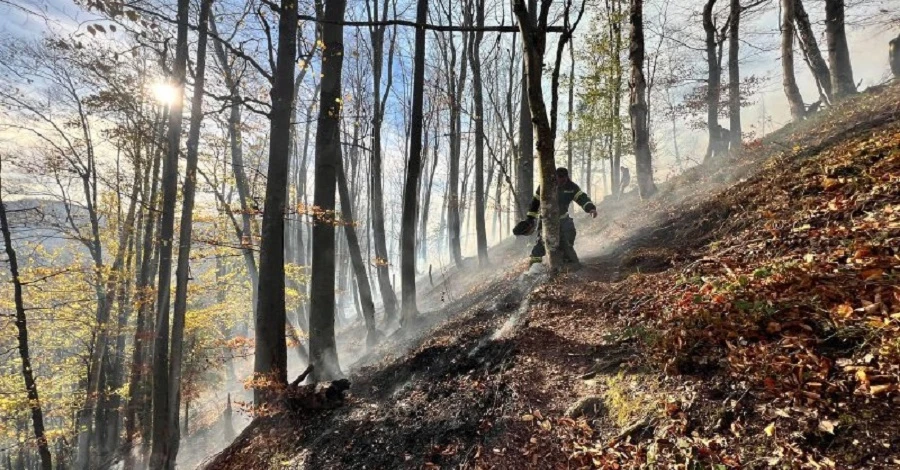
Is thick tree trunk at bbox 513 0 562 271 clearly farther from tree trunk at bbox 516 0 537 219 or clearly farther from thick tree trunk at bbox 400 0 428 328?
tree trunk at bbox 516 0 537 219

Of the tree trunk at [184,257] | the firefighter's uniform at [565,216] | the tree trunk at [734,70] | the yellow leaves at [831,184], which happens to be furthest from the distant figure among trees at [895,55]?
the tree trunk at [184,257]

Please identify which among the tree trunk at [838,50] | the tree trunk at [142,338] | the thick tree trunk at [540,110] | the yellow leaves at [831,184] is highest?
the tree trunk at [838,50]

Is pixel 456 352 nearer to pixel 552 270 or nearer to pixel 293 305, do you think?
pixel 552 270

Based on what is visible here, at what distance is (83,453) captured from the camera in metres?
14.1

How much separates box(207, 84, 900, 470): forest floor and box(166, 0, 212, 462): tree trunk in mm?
4117

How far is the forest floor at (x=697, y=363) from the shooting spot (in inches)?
80.9

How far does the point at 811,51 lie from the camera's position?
11.1 metres

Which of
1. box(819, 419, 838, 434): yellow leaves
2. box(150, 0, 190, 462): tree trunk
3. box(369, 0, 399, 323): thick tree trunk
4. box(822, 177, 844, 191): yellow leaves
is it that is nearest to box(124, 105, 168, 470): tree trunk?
box(150, 0, 190, 462): tree trunk

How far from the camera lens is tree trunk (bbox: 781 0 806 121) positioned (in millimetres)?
10430

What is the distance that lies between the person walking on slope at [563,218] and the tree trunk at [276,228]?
12.4ft

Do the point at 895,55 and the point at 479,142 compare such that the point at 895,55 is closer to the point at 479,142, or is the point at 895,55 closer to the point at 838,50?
the point at 838,50

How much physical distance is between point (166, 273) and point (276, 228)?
4.43 metres

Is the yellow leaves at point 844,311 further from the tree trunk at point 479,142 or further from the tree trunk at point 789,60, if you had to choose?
the tree trunk at point 479,142

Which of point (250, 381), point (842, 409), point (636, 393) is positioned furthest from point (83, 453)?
point (842, 409)
